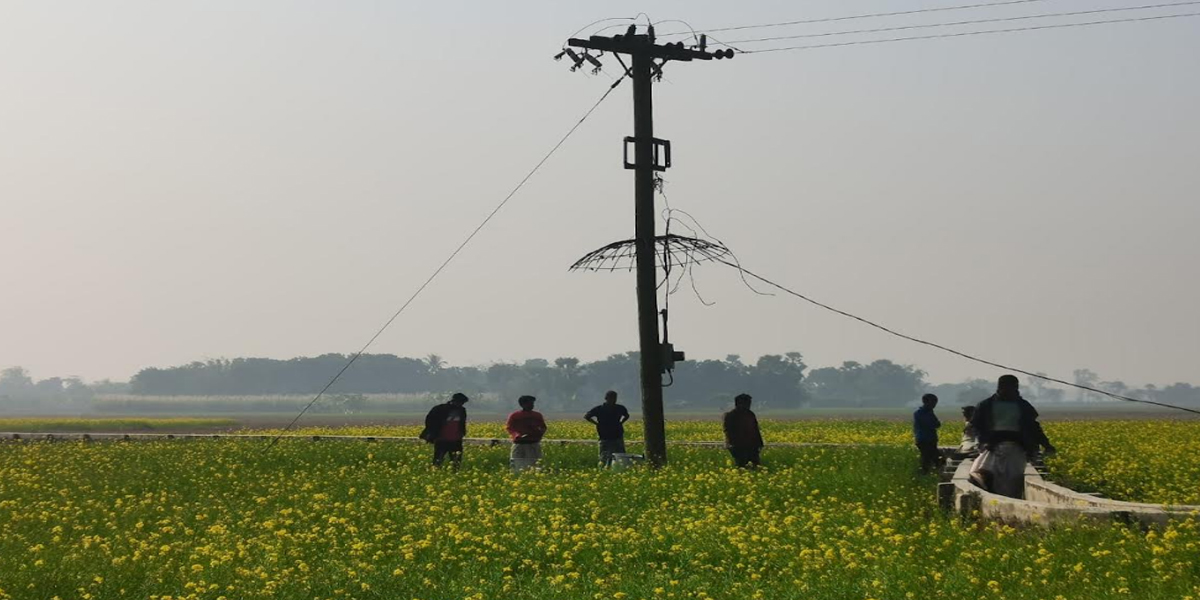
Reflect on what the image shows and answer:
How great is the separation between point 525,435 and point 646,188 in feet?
15.6

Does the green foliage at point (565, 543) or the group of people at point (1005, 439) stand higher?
the group of people at point (1005, 439)

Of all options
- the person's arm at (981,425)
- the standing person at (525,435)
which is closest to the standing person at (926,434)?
the standing person at (525,435)

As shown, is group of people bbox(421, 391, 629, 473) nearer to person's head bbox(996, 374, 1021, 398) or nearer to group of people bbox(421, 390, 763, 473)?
group of people bbox(421, 390, 763, 473)

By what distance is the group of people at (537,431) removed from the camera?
22.4 metres

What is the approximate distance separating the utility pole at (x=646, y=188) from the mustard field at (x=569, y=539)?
164 cm

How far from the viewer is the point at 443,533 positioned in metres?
14.4

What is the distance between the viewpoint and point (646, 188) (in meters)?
23.2

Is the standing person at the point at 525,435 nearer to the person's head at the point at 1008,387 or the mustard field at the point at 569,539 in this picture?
the mustard field at the point at 569,539

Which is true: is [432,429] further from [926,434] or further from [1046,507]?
[1046,507]

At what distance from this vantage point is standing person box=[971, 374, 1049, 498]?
1530cm

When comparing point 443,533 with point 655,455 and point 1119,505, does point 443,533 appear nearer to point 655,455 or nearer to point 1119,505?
point 1119,505

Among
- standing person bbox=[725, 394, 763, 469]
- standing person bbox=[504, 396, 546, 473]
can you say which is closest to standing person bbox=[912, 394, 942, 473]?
standing person bbox=[725, 394, 763, 469]

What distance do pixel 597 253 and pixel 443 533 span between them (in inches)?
382

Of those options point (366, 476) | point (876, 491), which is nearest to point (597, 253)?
point (366, 476)
